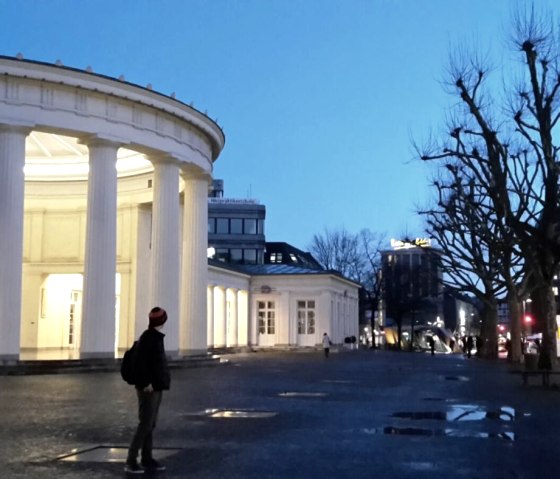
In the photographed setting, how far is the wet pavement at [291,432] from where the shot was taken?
314 inches

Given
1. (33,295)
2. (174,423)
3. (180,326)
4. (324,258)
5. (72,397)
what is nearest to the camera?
(174,423)

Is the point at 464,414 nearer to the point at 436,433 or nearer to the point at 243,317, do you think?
the point at 436,433

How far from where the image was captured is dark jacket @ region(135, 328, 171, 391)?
25.8 feet

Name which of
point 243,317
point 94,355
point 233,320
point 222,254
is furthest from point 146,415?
point 222,254

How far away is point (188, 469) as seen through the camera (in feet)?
26.0

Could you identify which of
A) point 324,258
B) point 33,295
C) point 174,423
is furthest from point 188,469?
point 324,258

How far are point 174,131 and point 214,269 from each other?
68.1 ft

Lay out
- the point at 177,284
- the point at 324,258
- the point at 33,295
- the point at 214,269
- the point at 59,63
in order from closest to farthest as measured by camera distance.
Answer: the point at 59,63, the point at 177,284, the point at 33,295, the point at 214,269, the point at 324,258

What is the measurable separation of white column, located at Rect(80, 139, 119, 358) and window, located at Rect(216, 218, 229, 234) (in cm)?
6965

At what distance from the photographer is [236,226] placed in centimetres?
9862

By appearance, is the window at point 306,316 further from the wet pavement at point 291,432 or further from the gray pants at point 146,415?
the gray pants at point 146,415

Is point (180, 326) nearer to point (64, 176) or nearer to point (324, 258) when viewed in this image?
point (64, 176)

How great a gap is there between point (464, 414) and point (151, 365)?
7.44m

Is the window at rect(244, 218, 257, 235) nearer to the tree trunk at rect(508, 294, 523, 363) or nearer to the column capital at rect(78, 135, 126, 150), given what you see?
the tree trunk at rect(508, 294, 523, 363)
